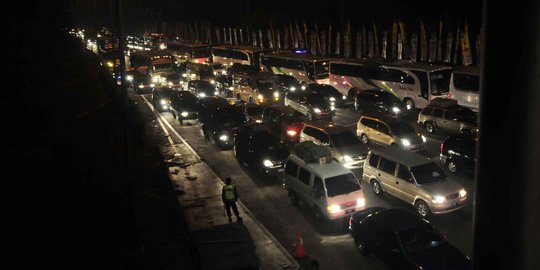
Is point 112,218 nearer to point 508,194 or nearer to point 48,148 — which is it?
point 48,148

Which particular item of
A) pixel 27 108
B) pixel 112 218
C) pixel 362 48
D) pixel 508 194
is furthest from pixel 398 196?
pixel 362 48

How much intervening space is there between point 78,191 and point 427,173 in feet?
34.9

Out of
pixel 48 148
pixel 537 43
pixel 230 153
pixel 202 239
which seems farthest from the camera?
pixel 230 153

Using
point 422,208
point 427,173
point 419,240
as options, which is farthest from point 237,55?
point 419,240

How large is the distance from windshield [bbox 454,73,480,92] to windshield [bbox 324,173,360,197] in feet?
54.7

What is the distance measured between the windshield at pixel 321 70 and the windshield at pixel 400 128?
18.0 metres

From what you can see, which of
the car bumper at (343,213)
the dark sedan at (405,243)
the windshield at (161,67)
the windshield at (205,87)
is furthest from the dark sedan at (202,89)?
the dark sedan at (405,243)

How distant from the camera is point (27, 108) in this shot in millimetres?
18484

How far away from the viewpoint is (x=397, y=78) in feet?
109

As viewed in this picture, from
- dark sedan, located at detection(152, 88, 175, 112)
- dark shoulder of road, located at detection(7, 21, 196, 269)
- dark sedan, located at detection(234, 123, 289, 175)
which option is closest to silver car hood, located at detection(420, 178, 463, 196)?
dark sedan, located at detection(234, 123, 289, 175)

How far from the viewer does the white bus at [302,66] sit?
40.5 meters

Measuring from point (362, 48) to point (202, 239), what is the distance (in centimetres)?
4238

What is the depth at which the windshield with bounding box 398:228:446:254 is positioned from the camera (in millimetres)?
11742

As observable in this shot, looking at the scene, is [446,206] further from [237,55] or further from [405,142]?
[237,55]
